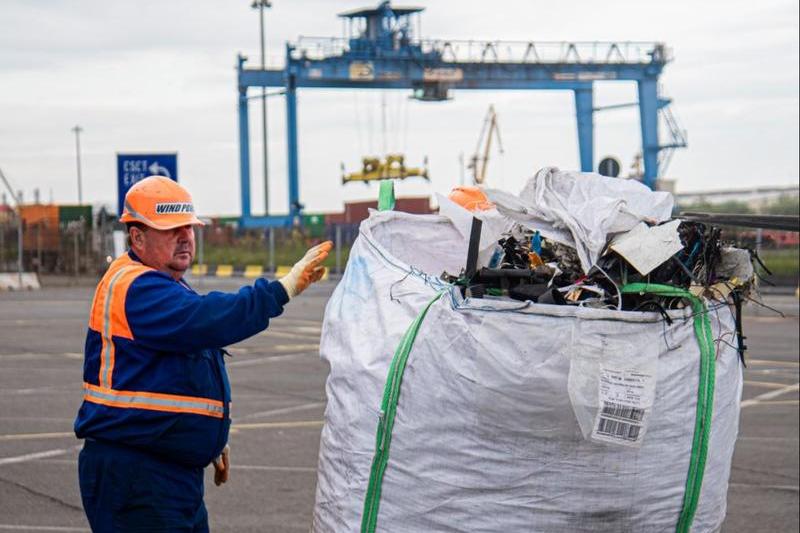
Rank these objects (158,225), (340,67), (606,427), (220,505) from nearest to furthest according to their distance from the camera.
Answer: (606,427) < (158,225) < (220,505) < (340,67)

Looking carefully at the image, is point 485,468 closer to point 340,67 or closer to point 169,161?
point 169,161

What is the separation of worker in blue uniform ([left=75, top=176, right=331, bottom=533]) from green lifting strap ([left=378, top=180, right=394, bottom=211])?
0.30 meters

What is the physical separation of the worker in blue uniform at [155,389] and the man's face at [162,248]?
111mm

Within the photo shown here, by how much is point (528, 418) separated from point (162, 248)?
157 centimetres

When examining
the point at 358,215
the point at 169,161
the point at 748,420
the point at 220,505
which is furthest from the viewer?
the point at 358,215

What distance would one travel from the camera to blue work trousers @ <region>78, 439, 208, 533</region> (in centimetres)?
460

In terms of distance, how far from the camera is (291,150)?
54.7 m

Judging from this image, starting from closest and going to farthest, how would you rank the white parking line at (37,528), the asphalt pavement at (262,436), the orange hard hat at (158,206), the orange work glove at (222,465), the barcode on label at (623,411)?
the barcode on label at (623,411) → the orange hard hat at (158,206) → the orange work glove at (222,465) → the white parking line at (37,528) → the asphalt pavement at (262,436)

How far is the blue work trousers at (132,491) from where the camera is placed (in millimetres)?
4598

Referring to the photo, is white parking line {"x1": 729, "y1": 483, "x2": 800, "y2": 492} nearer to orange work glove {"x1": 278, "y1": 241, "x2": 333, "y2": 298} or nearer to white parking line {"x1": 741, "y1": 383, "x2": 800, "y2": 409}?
white parking line {"x1": 741, "y1": 383, "x2": 800, "y2": 409}

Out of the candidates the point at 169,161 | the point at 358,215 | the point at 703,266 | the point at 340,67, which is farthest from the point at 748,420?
the point at 358,215

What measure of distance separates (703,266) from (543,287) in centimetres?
57

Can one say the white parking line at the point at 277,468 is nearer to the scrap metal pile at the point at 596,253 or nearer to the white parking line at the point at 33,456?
the white parking line at the point at 33,456

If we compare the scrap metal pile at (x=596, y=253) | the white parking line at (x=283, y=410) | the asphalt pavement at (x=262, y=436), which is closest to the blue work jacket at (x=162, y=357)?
the scrap metal pile at (x=596, y=253)
